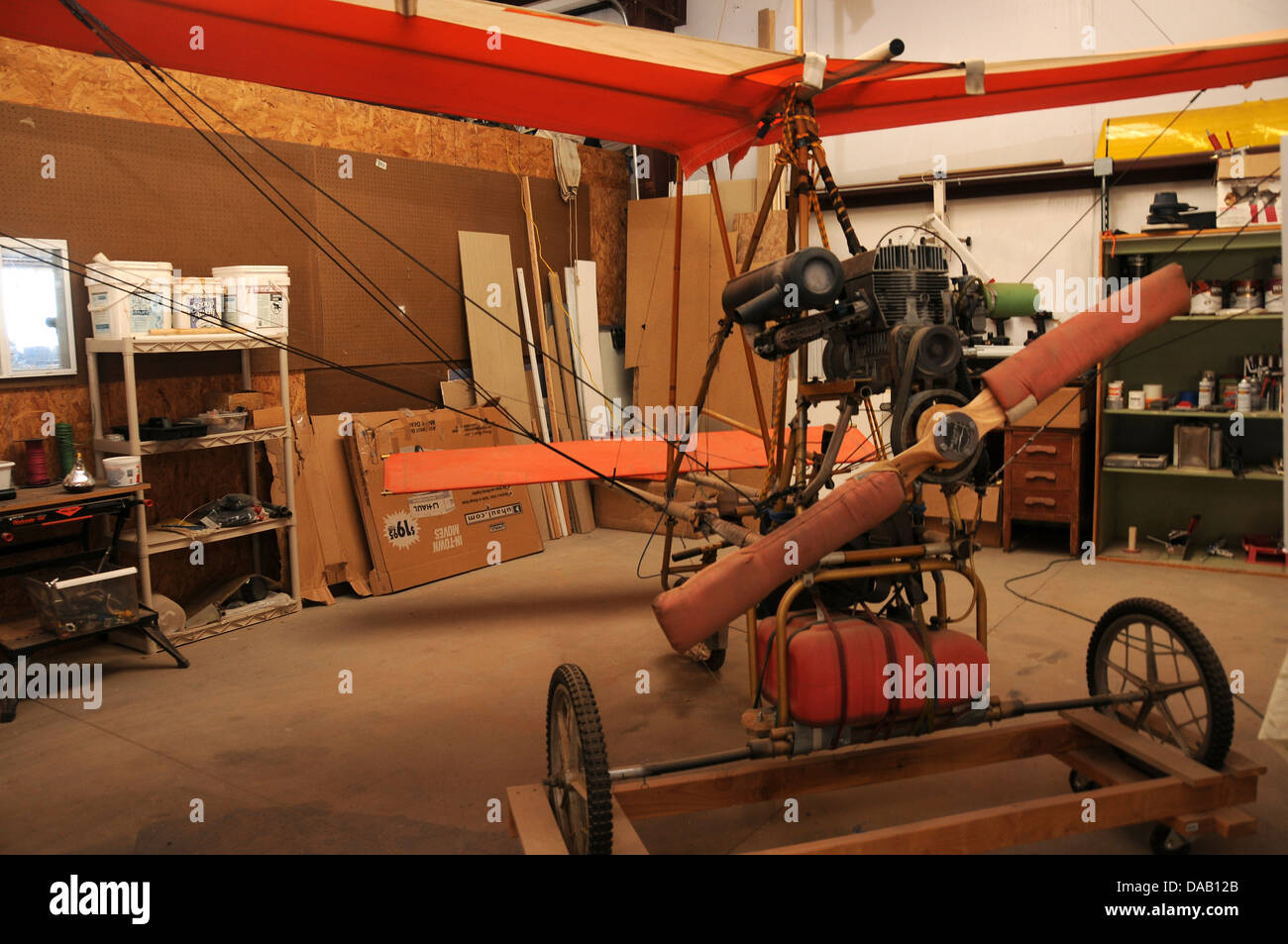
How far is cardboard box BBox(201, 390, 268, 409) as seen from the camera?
4.64 meters

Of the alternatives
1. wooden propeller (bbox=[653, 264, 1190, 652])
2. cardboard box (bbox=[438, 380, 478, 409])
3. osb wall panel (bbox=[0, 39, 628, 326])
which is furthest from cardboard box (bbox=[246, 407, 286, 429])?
wooden propeller (bbox=[653, 264, 1190, 652])

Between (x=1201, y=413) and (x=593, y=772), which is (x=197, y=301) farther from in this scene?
(x=1201, y=413)

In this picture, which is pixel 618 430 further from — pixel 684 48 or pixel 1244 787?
pixel 1244 787

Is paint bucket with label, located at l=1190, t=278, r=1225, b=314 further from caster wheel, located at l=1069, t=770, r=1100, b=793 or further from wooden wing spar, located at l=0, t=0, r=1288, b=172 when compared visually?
caster wheel, located at l=1069, t=770, r=1100, b=793

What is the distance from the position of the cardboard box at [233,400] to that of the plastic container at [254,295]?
323 mm

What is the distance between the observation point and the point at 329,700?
3.63 meters

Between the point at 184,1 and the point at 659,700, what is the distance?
8.62 ft

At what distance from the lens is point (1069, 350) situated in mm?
2162

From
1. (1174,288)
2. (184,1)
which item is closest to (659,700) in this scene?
(1174,288)

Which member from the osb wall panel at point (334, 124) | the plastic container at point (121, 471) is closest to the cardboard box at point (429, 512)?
the plastic container at point (121, 471)

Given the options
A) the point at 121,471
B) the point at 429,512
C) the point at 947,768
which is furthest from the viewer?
the point at 429,512

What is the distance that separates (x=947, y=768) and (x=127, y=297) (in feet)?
12.2

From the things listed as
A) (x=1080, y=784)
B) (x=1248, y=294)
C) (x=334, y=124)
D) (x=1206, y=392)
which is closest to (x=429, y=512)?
(x=334, y=124)

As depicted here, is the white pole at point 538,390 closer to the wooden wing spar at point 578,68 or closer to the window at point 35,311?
the wooden wing spar at point 578,68
